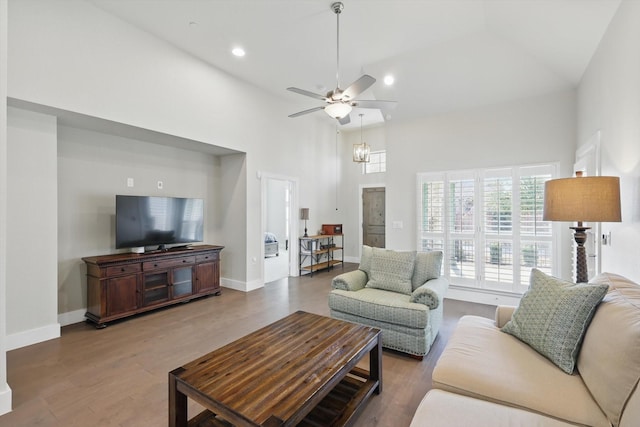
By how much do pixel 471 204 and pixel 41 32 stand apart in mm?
5613

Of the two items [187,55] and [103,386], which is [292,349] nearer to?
[103,386]

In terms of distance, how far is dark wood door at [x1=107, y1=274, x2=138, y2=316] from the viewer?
11.6ft

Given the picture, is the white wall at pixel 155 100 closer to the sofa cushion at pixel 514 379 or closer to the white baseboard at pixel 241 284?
the white baseboard at pixel 241 284

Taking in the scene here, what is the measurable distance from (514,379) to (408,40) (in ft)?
12.4

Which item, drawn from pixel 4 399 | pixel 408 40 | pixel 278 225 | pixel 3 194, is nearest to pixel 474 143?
pixel 408 40

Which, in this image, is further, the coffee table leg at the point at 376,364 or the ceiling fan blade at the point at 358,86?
the ceiling fan blade at the point at 358,86

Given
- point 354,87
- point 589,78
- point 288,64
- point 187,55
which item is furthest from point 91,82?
point 589,78

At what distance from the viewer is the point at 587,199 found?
200 centimetres

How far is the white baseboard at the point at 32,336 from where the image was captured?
2.94 m

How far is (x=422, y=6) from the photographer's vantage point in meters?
3.07

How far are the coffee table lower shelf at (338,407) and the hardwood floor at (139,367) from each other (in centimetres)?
12

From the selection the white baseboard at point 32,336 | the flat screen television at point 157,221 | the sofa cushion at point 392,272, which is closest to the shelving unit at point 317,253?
the flat screen television at point 157,221

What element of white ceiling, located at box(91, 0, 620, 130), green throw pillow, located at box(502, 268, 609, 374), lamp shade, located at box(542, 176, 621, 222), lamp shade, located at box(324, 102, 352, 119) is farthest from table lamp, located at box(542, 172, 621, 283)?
lamp shade, located at box(324, 102, 352, 119)

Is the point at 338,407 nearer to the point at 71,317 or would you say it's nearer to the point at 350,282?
the point at 350,282
